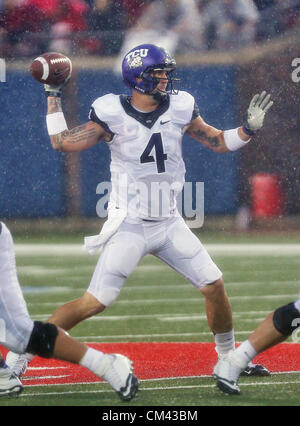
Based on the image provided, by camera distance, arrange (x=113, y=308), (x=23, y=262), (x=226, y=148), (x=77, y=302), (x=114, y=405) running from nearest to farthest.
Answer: (x=114, y=405), (x=77, y=302), (x=226, y=148), (x=113, y=308), (x=23, y=262)

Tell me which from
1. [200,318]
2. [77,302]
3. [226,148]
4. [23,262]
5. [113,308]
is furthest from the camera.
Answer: [23,262]

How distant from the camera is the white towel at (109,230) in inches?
174

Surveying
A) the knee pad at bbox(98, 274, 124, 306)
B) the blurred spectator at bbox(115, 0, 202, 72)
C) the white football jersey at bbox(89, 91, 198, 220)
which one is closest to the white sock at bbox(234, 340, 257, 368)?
the knee pad at bbox(98, 274, 124, 306)

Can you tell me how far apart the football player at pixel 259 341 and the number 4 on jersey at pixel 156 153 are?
0.87m

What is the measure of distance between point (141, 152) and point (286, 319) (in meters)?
1.01

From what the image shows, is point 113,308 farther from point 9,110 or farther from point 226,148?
point 9,110

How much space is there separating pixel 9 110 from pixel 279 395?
27.2 ft

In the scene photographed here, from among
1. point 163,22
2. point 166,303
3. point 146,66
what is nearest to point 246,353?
point 146,66

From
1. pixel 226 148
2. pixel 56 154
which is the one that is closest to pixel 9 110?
pixel 56 154

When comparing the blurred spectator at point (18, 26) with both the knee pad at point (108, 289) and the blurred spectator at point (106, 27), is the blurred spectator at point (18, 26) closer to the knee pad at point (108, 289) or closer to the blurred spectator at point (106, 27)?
the blurred spectator at point (106, 27)

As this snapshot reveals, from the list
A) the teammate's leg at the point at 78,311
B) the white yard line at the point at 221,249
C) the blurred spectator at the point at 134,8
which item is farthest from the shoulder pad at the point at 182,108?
the blurred spectator at the point at 134,8

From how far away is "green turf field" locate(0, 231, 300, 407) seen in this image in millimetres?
4023

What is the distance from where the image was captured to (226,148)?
4684 mm

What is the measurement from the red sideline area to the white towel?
0.58 m
